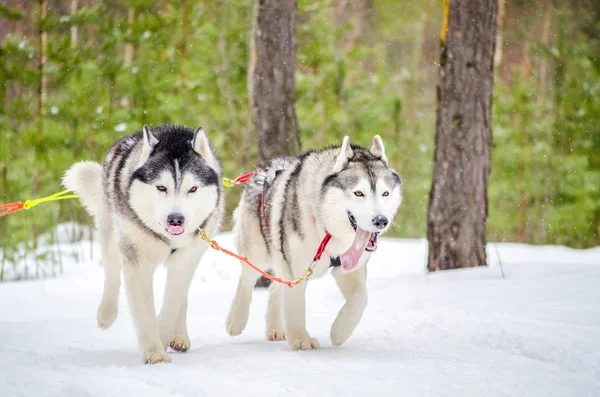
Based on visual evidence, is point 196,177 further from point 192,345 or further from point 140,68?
point 140,68

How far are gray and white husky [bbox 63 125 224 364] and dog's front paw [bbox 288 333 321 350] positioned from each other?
700 mm

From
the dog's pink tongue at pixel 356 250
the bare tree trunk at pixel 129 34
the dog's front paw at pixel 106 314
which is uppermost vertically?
the bare tree trunk at pixel 129 34

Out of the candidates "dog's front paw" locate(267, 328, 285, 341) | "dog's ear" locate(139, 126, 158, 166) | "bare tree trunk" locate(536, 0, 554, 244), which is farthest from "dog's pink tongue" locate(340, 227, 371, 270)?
"bare tree trunk" locate(536, 0, 554, 244)

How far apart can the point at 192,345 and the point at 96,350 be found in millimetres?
647

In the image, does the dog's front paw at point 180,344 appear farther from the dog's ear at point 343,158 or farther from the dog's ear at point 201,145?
the dog's ear at point 343,158

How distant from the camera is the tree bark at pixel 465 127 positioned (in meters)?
6.54

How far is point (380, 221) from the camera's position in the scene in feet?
11.7

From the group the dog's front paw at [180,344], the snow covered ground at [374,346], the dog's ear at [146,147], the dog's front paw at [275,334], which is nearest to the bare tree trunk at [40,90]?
the snow covered ground at [374,346]

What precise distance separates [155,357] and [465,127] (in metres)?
4.34

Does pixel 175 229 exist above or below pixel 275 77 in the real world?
below

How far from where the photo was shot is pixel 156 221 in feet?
11.7

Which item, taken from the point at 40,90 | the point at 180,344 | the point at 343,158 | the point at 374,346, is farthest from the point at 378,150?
Answer: the point at 40,90

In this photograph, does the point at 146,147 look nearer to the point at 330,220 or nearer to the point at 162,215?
the point at 162,215

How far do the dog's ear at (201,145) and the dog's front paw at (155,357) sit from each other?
3.84 feet
